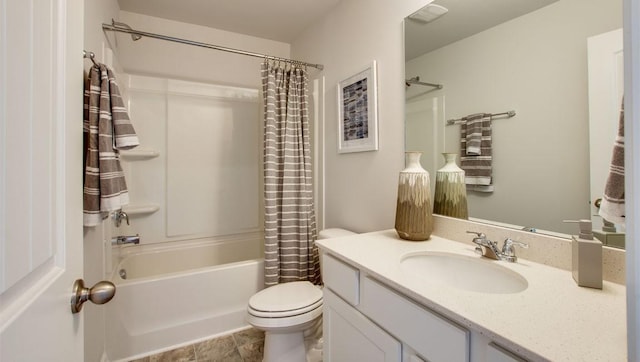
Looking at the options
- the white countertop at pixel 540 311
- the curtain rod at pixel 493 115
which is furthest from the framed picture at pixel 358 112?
the white countertop at pixel 540 311

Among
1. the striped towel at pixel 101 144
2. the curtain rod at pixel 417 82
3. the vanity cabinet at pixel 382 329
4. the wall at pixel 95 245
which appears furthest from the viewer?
the curtain rod at pixel 417 82

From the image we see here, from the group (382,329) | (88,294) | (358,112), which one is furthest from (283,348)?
(358,112)

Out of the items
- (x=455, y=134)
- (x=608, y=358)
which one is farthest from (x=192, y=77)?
(x=608, y=358)

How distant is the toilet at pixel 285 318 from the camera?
1400 millimetres

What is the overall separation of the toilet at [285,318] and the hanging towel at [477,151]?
1.03 metres

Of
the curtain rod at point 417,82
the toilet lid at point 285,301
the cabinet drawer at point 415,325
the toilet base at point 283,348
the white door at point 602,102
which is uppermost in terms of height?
the curtain rod at point 417,82

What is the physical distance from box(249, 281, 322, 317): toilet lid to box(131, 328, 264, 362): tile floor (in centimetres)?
47

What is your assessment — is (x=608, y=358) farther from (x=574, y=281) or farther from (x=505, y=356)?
(x=574, y=281)

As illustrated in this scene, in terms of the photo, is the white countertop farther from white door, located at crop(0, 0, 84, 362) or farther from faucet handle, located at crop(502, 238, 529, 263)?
white door, located at crop(0, 0, 84, 362)

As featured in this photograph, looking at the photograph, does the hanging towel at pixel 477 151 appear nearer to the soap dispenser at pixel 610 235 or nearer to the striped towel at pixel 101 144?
the soap dispenser at pixel 610 235

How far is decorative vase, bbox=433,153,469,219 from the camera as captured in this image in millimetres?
1238

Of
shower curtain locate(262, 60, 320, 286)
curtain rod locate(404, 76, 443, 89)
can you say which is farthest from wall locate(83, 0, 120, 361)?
curtain rod locate(404, 76, 443, 89)

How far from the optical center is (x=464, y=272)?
3.41 ft

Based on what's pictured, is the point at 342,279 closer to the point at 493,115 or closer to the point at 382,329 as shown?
the point at 382,329
